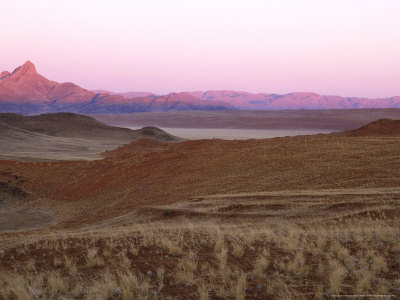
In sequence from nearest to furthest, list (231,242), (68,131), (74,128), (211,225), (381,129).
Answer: (231,242) → (211,225) → (381,129) → (68,131) → (74,128)

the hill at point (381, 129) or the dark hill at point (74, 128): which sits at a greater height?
the hill at point (381, 129)

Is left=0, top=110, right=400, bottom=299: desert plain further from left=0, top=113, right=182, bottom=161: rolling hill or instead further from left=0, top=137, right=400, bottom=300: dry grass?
left=0, top=113, right=182, bottom=161: rolling hill

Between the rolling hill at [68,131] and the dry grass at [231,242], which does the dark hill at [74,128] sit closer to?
the rolling hill at [68,131]

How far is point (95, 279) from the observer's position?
6734 mm

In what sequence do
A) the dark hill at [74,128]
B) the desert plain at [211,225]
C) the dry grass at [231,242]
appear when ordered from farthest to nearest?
the dark hill at [74,128]
the desert plain at [211,225]
the dry grass at [231,242]

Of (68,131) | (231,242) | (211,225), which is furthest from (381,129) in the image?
(68,131)

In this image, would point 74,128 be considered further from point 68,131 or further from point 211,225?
point 211,225

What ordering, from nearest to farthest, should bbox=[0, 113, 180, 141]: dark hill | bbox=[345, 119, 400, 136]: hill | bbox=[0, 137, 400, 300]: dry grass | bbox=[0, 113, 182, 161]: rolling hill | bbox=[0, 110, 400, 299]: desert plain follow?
bbox=[0, 137, 400, 300]: dry grass, bbox=[0, 110, 400, 299]: desert plain, bbox=[345, 119, 400, 136]: hill, bbox=[0, 113, 182, 161]: rolling hill, bbox=[0, 113, 180, 141]: dark hill

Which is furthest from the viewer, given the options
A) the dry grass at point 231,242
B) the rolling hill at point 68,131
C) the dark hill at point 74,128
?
the dark hill at point 74,128

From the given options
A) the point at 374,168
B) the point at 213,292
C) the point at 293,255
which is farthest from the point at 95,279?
the point at 374,168

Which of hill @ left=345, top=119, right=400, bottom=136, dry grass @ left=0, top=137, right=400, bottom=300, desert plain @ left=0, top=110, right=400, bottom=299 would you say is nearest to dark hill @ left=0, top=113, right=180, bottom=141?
hill @ left=345, top=119, right=400, bottom=136

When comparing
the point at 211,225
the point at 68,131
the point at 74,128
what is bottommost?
the point at 68,131

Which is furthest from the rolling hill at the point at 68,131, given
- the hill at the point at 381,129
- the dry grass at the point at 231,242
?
the dry grass at the point at 231,242

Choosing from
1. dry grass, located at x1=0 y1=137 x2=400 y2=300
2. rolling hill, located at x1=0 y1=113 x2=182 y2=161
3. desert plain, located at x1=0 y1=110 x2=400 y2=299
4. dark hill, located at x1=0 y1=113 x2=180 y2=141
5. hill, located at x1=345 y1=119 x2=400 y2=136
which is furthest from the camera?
dark hill, located at x1=0 y1=113 x2=180 y2=141
